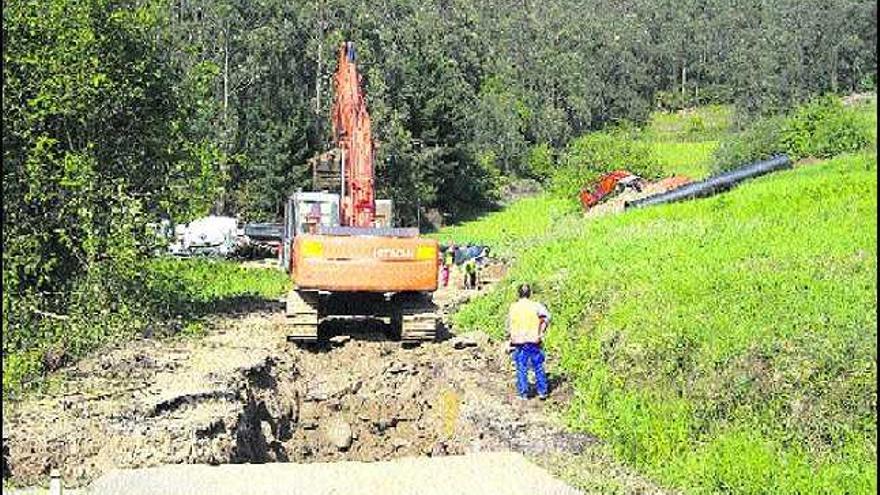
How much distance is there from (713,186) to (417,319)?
22.9 meters

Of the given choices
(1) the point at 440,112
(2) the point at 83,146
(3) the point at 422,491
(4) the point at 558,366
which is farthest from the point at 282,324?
(1) the point at 440,112

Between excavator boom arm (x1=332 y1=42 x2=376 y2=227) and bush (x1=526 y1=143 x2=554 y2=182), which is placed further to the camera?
bush (x1=526 y1=143 x2=554 y2=182)

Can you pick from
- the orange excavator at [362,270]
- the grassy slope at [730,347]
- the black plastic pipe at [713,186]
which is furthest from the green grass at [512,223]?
the orange excavator at [362,270]

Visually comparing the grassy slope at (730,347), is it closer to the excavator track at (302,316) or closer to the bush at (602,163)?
Answer: the excavator track at (302,316)

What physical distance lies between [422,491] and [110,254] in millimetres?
Answer: 9394

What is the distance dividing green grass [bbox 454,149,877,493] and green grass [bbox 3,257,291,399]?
16.4ft

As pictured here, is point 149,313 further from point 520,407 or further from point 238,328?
point 520,407

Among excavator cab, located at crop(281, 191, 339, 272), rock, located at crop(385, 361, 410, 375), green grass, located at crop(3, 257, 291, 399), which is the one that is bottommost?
rock, located at crop(385, 361, 410, 375)

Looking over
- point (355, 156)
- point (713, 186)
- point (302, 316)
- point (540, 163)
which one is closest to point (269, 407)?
point (302, 316)

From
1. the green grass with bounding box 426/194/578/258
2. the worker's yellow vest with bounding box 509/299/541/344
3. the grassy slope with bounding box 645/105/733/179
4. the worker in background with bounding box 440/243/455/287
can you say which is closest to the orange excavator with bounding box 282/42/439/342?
the worker's yellow vest with bounding box 509/299/541/344

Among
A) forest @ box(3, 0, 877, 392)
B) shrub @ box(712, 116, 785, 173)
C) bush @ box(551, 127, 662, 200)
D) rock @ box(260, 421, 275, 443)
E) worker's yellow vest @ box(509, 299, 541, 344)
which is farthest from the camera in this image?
bush @ box(551, 127, 662, 200)

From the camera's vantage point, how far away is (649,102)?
10062 cm

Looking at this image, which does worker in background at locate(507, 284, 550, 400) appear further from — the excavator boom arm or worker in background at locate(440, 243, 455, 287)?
worker in background at locate(440, 243, 455, 287)

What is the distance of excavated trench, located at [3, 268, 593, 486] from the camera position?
10023mm
